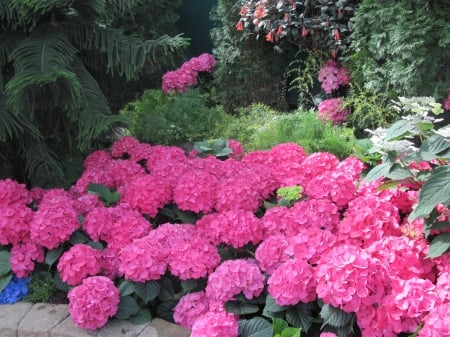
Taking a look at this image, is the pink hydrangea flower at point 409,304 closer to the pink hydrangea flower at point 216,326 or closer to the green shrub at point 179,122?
the pink hydrangea flower at point 216,326

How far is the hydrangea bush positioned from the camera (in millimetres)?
1849

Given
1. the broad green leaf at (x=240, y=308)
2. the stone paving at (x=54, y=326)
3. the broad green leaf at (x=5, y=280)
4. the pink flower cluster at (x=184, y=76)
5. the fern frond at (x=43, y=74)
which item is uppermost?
the fern frond at (x=43, y=74)

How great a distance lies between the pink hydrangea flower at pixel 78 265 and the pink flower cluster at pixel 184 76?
2.82 meters

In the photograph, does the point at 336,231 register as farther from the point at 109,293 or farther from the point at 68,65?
the point at 68,65

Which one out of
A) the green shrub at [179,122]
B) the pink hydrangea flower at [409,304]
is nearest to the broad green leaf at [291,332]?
the pink hydrangea flower at [409,304]

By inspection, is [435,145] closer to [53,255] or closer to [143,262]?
[143,262]

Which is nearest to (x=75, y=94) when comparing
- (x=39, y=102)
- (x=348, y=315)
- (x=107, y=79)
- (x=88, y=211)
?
(x=39, y=102)

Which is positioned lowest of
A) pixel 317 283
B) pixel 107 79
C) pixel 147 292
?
pixel 147 292

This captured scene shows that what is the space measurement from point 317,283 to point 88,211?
4.06ft

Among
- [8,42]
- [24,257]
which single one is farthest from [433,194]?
[8,42]

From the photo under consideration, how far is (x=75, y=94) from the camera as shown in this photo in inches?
103

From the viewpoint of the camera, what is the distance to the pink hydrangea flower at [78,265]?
2.22m

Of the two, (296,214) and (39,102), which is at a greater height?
(39,102)

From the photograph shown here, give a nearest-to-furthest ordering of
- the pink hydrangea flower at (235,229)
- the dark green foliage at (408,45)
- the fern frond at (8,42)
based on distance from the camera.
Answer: the pink hydrangea flower at (235,229)
the fern frond at (8,42)
the dark green foliage at (408,45)
